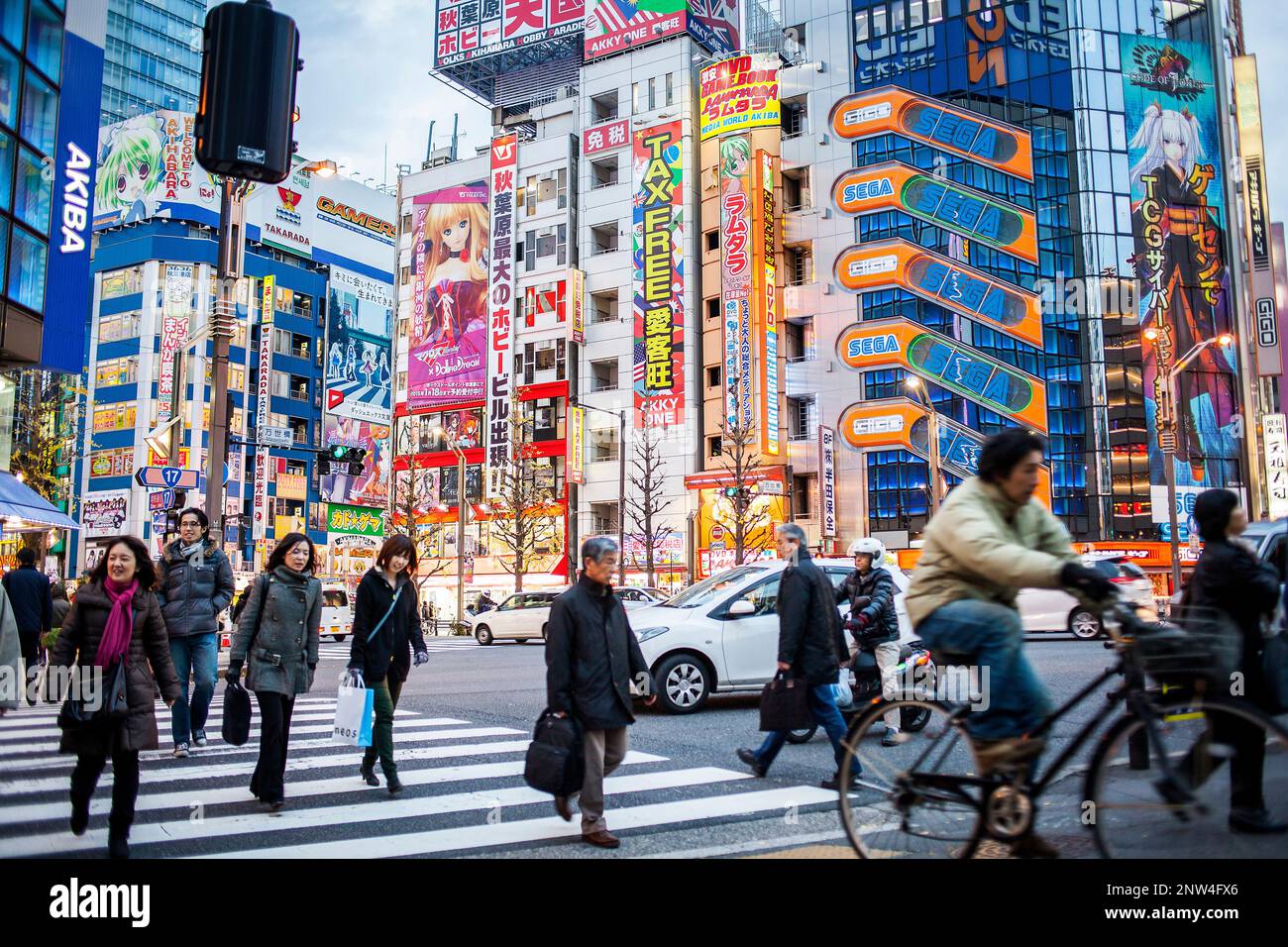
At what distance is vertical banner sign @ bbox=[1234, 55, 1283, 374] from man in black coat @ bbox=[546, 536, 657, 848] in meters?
46.2

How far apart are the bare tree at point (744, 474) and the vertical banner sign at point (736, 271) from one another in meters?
0.44

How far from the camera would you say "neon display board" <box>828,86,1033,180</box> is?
4369cm

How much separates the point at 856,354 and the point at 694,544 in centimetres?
1089

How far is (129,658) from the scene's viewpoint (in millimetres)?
5723

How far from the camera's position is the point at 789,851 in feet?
17.4

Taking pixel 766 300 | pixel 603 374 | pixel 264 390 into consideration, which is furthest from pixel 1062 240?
pixel 264 390

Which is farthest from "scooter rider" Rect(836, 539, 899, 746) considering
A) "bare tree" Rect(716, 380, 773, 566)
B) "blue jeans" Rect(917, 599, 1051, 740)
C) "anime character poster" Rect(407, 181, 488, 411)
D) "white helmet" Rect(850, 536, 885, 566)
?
"anime character poster" Rect(407, 181, 488, 411)

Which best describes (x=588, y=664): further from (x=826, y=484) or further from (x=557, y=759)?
(x=826, y=484)

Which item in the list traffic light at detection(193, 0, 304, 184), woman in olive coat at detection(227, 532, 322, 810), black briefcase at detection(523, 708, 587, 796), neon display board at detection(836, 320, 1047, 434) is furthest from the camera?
neon display board at detection(836, 320, 1047, 434)

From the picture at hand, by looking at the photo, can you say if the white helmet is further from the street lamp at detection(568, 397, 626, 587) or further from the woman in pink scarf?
the street lamp at detection(568, 397, 626, 587)

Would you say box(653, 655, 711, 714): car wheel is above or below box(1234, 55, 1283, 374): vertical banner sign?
below

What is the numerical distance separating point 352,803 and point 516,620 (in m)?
23.3
